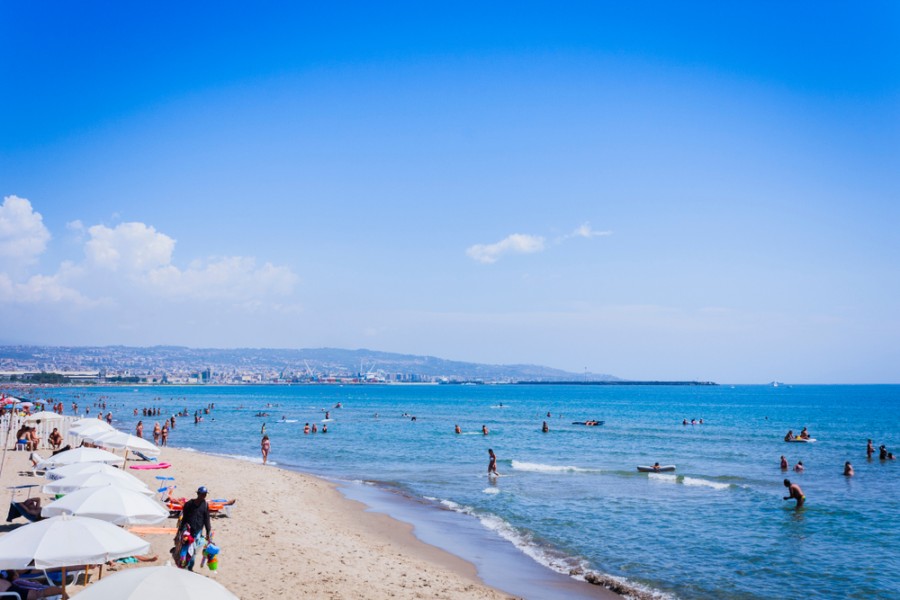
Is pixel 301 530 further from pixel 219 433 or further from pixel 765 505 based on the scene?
pixel 219 433

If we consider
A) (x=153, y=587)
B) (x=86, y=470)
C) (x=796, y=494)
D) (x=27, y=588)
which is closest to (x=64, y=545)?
(x=27, y=588)

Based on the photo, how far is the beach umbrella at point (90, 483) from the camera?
12.5 m

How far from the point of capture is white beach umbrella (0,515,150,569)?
7805 mm

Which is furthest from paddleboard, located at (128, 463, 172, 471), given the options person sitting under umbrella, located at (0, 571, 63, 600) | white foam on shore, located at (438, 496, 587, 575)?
person sitting under umbrella, located at (0, 571, 63, 600)

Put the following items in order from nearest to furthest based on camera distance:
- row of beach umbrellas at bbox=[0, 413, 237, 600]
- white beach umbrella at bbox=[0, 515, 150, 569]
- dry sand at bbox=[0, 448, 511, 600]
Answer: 1. row of beach umbrellas at bbox=[0, 413, 237, 600]
2. white beach umbrella at bbox=[0, 515, 150, 569]
3. dry sand at bbox=[0, 448, 511, 600]

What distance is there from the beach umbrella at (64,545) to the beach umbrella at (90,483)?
4.29 meters

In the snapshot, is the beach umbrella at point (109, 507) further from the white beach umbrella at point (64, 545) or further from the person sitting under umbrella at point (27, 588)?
the white beach umbrella at point (64, 545)

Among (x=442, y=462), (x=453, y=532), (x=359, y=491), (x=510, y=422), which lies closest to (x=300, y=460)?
(x=442, y=462)

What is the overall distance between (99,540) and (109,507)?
2.53 metres

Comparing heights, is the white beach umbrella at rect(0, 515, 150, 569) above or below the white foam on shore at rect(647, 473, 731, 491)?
above

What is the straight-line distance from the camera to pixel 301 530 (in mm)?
17500

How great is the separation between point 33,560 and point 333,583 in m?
6.04

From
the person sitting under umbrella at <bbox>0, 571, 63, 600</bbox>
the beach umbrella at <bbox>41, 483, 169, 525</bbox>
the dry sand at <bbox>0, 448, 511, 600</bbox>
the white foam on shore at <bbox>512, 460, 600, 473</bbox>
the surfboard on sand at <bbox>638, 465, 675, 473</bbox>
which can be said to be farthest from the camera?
the white foam on shore at <bbox>512, 460, 600, 473</bbox>

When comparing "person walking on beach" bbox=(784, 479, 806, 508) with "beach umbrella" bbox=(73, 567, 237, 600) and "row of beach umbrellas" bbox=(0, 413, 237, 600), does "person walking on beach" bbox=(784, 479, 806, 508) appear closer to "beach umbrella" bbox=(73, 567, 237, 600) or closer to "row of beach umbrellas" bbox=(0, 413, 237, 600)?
"row of beach umbrellas" bbox=(0, 413, 237, 600)
